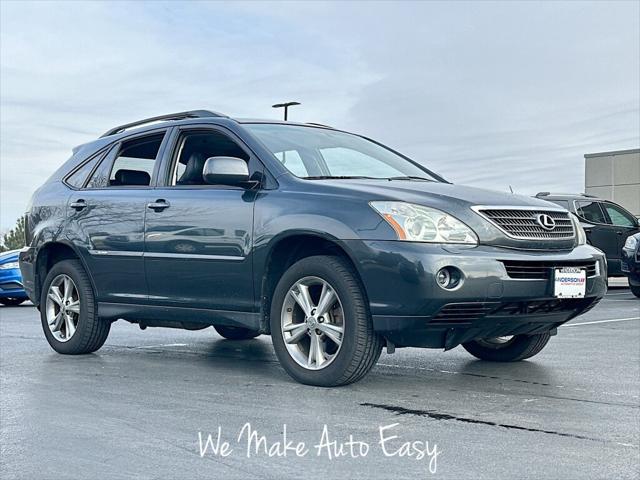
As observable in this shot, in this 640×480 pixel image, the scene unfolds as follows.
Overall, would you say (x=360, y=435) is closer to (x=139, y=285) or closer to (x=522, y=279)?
(x=522, y=279)

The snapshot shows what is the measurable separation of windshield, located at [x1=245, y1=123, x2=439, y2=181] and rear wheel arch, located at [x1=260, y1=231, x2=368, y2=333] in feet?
1.55

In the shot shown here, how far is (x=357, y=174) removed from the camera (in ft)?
21.8

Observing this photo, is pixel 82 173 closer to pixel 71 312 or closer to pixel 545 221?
pixel 71 312

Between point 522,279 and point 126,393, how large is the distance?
2.48 metres

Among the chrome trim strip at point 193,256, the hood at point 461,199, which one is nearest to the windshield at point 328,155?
→ the hood at point 461,199

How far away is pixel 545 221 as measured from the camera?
19.7 feet

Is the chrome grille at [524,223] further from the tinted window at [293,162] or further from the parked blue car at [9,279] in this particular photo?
the parked blue car at [9,279]

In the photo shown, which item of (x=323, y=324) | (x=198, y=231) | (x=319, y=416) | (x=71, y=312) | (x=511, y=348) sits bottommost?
(x=319, y=416)

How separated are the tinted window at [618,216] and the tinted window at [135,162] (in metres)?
12.8

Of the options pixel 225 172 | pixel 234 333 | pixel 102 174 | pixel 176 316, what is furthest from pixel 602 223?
pixel 225 172

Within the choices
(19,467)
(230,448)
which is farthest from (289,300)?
(19,467)

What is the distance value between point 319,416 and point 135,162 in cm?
362

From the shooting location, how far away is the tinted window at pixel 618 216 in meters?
18.6

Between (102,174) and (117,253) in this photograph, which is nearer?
(117,253)
